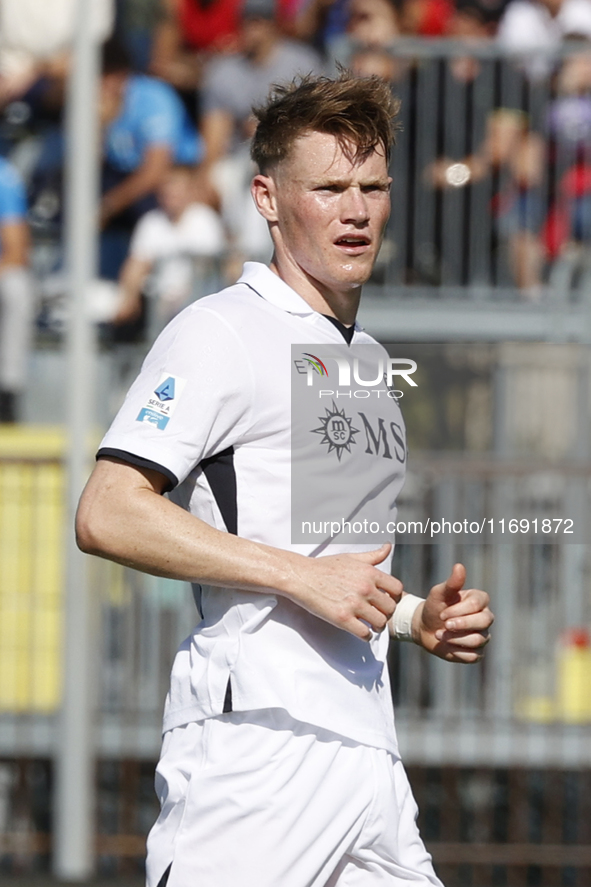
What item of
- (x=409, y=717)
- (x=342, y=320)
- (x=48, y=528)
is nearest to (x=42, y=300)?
(x=48, y=528)

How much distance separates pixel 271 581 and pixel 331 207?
0.76 metres

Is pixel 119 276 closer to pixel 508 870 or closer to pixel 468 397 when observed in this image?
pixel 468 397

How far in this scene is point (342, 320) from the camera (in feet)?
9.03

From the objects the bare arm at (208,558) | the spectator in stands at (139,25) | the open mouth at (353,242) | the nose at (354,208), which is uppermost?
the spectator in stands at (139,25)

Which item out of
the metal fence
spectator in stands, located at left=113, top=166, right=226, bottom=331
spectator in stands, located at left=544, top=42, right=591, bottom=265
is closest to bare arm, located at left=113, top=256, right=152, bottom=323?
spectator in stands, located at left=113, top=166, right=226, bottom=331

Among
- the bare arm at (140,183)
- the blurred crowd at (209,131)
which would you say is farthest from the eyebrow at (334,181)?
the bare arm at (140,183)

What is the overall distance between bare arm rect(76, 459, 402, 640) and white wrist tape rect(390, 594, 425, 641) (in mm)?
410

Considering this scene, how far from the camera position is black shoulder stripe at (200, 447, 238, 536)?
2477mm

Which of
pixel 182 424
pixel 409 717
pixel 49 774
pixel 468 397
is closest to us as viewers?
pixel 182 424

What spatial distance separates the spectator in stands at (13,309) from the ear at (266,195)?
4893 millimetres

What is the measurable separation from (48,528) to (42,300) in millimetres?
2285

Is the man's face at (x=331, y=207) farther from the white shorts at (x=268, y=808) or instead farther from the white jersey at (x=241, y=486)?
the white shorts at (x=268, y=808)

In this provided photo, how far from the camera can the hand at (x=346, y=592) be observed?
91.7 inches

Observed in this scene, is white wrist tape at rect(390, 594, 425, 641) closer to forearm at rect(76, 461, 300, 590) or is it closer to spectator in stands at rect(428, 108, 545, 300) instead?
forearm at rect(76, 461, 300, 590)
